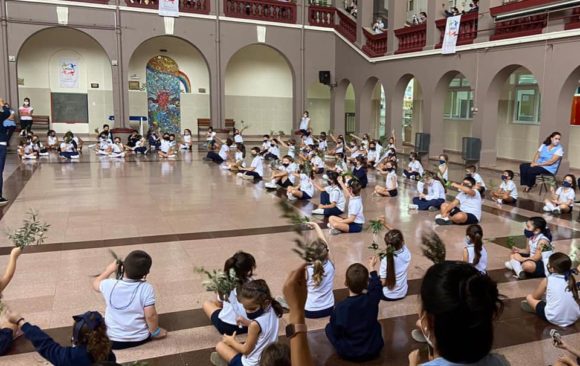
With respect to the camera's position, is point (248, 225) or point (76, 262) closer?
point (76, 262)

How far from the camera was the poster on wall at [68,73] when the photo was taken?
2108 cm

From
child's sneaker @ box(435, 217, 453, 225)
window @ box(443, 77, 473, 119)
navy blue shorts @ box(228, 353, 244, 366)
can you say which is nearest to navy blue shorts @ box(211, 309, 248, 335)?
navy blue shorts @ box(228, 353, 244, 366)

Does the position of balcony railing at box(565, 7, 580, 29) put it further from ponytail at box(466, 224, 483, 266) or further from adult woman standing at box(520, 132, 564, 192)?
ponytail at box(466, 224, 483, 266)

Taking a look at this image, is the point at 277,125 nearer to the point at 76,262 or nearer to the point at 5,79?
the point at 5,79

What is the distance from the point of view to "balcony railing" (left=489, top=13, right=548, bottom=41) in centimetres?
1312

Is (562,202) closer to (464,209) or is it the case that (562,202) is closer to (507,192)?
(507,192)

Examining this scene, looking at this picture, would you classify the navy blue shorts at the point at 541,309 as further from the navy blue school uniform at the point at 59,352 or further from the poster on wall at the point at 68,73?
the poster on wall at the point at 68,73

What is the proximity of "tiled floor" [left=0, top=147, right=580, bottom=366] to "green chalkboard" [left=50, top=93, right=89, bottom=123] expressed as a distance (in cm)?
889

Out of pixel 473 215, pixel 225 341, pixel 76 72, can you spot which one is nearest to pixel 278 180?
pixel 473 215

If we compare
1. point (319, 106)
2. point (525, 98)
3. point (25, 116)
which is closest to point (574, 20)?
point (525, 98)

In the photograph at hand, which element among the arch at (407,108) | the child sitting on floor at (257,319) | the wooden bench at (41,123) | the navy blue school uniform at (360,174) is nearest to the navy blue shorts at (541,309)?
the child sitting on floor at (257,319)

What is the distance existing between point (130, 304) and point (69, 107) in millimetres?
19787

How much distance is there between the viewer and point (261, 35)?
70.0 ft

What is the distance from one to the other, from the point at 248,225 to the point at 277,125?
18.0m
